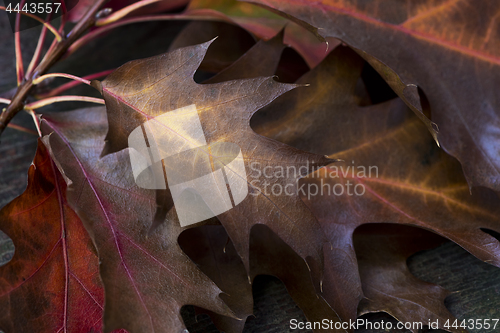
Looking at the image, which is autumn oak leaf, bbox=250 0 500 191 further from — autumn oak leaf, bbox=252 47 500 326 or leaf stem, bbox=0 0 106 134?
leaf stem, bbox=0 0 106 134

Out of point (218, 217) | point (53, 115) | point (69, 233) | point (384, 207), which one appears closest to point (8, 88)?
point (53, 115)

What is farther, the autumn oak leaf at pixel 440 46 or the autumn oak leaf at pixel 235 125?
the autumn oak leaf at pixel 440 46

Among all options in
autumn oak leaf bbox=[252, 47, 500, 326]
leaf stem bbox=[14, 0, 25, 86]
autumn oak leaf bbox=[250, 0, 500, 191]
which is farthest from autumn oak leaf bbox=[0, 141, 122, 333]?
autumn oak leaf bbox=[250, 0, 500, 191]

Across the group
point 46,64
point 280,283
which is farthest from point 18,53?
point 280,283

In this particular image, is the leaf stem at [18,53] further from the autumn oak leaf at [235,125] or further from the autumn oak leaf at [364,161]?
the autumn oak leaf at [364,161]

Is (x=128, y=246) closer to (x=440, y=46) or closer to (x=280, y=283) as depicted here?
(x=280, y=283)

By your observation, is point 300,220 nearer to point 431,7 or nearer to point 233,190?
point 233,190

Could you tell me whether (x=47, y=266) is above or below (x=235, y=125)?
below

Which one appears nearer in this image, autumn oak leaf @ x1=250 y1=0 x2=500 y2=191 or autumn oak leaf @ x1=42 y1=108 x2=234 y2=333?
autumn oak leaf @ x1=42 y1=108 x2=234 y2=333


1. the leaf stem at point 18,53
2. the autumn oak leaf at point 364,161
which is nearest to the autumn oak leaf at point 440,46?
the autumn oak leaf at point 364,161
